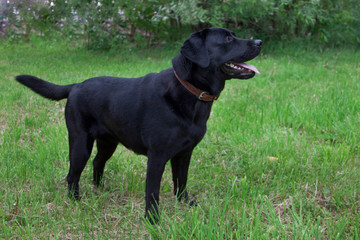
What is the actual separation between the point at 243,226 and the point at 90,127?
1430 millimetres

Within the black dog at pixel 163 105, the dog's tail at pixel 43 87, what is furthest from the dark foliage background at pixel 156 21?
the black dog at pixel 163 105

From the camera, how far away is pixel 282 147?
3.36m

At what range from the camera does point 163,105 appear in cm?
239

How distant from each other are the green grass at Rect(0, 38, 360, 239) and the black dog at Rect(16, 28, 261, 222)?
13.2 inches

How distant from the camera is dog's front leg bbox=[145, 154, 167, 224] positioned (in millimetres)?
2383

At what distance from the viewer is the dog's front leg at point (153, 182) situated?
7.82 feet

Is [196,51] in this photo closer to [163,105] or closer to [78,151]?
[163,105]

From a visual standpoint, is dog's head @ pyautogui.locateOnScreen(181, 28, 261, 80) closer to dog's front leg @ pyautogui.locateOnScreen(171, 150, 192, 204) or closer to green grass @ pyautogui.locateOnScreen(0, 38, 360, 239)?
dog's front leg @ pyautogui.locateOnScreen(171, 150, 192, 204)

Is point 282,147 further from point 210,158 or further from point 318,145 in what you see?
point 210,158

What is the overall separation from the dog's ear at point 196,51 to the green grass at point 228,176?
2.92 feet

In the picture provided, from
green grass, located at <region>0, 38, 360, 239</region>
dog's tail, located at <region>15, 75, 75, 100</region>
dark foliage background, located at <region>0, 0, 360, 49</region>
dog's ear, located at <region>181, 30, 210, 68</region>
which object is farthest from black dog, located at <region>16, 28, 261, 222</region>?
dark foliage background, located at <region>0, 0, 360, 49</region>

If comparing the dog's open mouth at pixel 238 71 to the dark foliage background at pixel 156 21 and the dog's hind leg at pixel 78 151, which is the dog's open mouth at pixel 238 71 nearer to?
the dog's hind leg at pixel 78 151

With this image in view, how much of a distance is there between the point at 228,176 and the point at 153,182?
0.88 metres

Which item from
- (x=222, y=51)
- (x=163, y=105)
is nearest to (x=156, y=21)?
(x=222, y=51)
